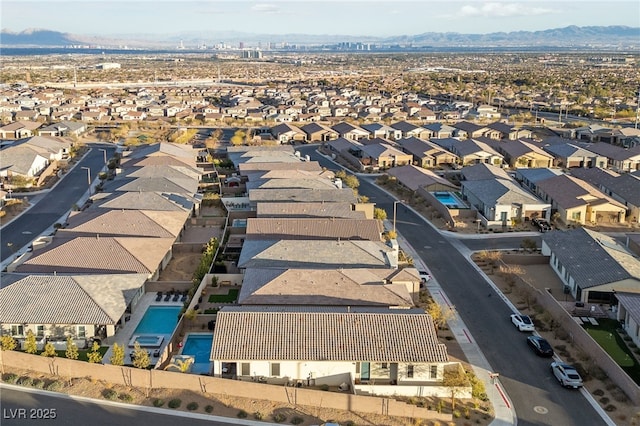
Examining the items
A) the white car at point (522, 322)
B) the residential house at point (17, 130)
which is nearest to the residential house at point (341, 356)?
the white car at point (522, 322)

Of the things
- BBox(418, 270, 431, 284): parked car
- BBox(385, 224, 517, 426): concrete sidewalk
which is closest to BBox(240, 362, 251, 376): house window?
BBox(385, 224, 517, 426): concrete sidewalk

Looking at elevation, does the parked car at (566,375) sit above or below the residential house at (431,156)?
below

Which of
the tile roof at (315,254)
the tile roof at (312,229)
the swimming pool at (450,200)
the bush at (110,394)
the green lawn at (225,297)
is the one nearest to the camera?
the bush at (110,394)

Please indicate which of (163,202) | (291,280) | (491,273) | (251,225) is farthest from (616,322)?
(163,202)

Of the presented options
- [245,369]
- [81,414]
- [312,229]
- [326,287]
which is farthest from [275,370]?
[312,229]

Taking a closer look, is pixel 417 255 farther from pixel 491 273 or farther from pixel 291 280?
pixel 291 280

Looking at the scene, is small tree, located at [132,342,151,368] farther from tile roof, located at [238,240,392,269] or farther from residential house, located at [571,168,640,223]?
residential house, located at [571,168,640,223]

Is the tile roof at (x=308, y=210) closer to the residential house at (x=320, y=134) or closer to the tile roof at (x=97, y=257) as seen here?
the tile roof at (x=97, y=257)

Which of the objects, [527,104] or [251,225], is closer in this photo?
[251,225]
